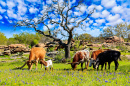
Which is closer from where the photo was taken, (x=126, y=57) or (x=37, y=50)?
(x=37, y=50)

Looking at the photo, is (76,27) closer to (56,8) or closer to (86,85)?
(56,8)

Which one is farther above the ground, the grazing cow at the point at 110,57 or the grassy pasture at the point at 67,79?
the grazing cow at the point at 110,57

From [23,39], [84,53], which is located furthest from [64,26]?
[23,39]

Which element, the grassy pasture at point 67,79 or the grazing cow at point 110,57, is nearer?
the grassy pasture at point 67,79

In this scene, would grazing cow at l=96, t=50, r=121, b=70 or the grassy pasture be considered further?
grazing cow at l=96, t=50, r=121, b=70

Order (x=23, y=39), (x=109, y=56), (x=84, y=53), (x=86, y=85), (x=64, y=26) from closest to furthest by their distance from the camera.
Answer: (x=86, y=85)
(x=109, y=56)
(x=84, y=53)
(x=64, y=26)
(x=23, y=39)

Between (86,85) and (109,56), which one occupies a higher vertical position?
(109,56)

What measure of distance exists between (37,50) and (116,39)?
6122 centimetres

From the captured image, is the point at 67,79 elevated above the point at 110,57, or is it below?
below

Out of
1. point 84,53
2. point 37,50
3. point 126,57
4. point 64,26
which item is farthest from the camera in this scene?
point 64,26

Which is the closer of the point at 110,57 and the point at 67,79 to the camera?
the point at 67,79

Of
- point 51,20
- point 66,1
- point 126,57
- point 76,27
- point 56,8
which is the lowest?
point 126,57

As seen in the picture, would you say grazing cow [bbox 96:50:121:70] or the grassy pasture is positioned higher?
grazing cow [bbox 96:50:121:70]

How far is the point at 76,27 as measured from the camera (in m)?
23.3
